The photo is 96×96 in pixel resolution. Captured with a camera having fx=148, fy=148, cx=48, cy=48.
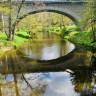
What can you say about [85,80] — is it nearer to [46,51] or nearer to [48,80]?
[48,80]

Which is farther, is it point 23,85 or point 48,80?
point 48,80

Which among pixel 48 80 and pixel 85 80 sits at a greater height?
pixel 85 80

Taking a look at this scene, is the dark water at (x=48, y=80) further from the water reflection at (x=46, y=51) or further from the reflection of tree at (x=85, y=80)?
the water reflection at (x=46, y=51)

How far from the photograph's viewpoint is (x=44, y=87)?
1146cm

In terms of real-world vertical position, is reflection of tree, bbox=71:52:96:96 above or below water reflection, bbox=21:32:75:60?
below

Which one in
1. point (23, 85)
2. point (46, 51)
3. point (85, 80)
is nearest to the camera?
point (23, 85)

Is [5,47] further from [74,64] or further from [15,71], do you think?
[74,64]

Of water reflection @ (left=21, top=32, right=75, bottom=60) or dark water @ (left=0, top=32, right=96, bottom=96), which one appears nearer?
dark water @ (left=0, top=32, right=96, bottom=96)

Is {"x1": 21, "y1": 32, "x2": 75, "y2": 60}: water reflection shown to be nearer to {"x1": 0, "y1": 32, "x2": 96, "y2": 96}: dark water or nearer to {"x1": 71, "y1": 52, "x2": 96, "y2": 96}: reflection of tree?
{"x1": 0, "y1": 32, "x2": 96, "y2": 96}: dark water

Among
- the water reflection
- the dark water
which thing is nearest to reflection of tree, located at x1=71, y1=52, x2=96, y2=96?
the dark water

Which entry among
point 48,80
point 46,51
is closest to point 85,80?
point 48,80

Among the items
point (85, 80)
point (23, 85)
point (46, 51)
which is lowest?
point (23, 85)

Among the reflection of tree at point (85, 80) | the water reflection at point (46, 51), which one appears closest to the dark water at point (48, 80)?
the reflection of tree at point (85, 80)

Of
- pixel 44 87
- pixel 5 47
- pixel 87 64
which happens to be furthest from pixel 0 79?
pixel 5 47
